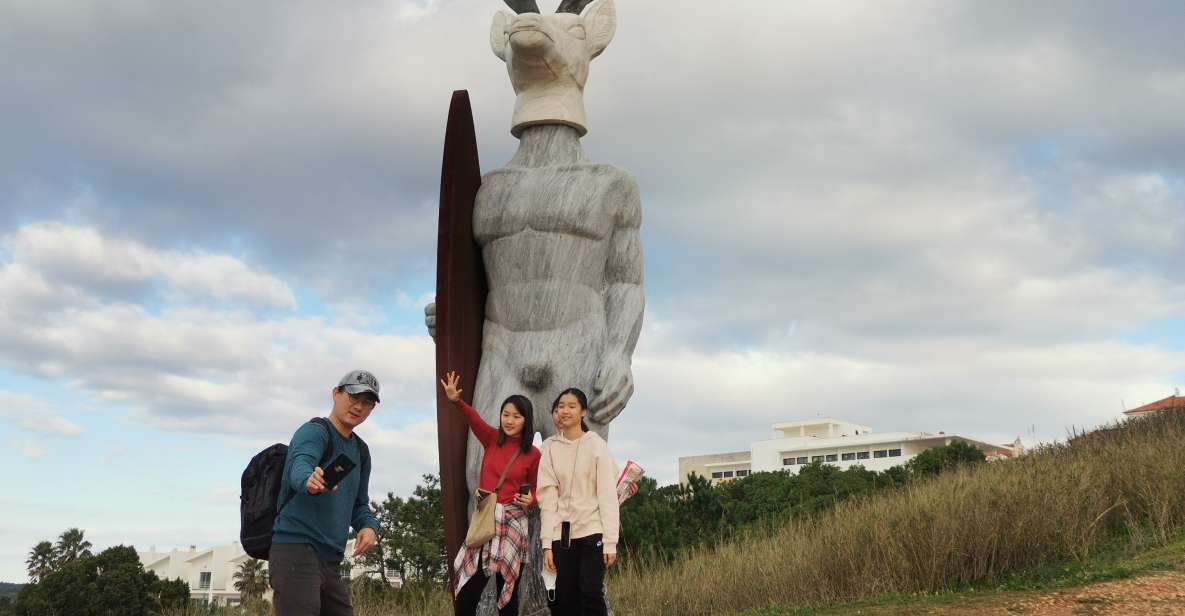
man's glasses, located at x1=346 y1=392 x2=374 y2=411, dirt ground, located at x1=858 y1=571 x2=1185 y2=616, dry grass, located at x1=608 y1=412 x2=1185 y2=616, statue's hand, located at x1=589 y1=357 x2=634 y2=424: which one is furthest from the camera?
dry grass, located at x1=608 y1=412 x2=1185 y2=616

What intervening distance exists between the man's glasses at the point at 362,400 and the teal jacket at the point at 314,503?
0.12m

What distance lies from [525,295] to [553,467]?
3.12ft

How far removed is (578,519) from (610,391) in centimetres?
70

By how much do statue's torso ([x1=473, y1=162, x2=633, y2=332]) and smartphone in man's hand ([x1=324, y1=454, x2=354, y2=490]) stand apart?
1442mm

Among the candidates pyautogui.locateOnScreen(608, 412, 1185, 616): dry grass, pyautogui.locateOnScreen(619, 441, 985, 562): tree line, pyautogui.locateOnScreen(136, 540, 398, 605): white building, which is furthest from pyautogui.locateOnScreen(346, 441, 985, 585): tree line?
pyautogui.locateOnScreen(136, 540, 398, 605): white building

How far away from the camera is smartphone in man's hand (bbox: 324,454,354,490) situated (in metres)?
3.28

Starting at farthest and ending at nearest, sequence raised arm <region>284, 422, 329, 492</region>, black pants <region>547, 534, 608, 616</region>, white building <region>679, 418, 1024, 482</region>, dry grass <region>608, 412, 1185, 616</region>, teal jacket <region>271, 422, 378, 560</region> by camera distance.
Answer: white building <region>679, 418, 1024, 482</region>, dry grass <region>608, 412, 1185, 616</region>, black pants <region>547, 534, 608, 616</region>, teal jacket <region>271, 422, 378, 560</region>, raised arm <region>284, 422, 329, 492</region>

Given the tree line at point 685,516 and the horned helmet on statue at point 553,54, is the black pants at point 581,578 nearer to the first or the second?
the horned helmet on statue at point 553,54

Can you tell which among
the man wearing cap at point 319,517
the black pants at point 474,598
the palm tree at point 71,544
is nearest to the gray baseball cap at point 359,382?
the man wearing cap at point 319,517

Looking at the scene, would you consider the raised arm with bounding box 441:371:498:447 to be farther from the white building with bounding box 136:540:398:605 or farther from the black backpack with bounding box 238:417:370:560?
the white building with bounding box 136:540:398:605

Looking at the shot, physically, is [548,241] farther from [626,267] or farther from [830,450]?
[830,450]

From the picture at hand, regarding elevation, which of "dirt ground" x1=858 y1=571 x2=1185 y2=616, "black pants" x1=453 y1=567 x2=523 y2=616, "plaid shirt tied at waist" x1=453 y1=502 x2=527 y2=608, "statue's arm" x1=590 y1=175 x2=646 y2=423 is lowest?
"dirt ground" x1=858 y1=571 x2=1185 y2=616

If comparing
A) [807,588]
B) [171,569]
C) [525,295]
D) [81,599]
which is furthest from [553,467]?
[171,569]

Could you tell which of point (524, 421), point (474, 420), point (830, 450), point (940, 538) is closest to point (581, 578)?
point (524, 421)
